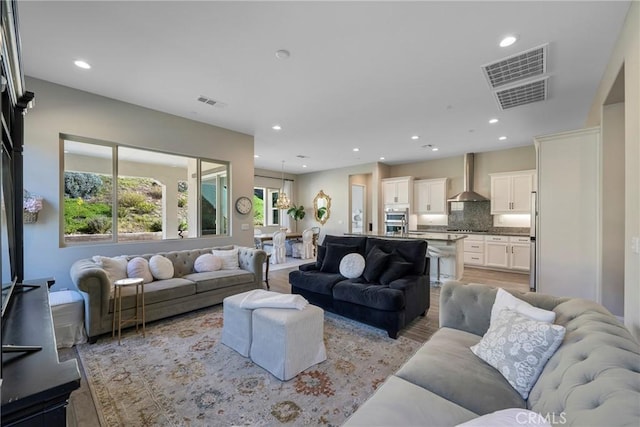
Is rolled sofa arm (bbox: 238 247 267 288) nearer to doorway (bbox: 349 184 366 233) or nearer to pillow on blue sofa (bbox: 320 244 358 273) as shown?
pillow on blue sofa (bbox: 320 244 358 273)

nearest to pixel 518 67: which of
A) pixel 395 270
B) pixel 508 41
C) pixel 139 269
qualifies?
pixel 508 41

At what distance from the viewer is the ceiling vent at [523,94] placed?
11.0 feet

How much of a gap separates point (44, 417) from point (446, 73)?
3944 mm

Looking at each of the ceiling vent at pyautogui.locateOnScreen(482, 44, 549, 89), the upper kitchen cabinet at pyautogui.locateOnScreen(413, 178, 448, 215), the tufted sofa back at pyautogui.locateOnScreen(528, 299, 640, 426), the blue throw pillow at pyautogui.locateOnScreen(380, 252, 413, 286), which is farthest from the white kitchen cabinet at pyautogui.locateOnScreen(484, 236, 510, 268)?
the tufted sofa back at pyautogui.locateOnScreen(528, 299, 640, 426)

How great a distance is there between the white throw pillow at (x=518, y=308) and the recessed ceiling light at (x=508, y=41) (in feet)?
7.39

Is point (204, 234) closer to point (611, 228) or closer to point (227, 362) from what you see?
point (227, 362)

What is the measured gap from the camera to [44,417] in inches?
33.8

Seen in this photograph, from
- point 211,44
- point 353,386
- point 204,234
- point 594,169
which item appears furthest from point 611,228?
point 204,234

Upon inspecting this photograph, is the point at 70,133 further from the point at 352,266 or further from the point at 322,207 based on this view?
the point at 322,207

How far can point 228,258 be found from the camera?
4.46 meters

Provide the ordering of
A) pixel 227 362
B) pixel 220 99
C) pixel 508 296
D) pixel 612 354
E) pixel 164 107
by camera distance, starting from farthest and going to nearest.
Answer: pixel 164 107 → pixel 220 99 → pixel 227 362 → pixel 508 296 → pixel 612 354

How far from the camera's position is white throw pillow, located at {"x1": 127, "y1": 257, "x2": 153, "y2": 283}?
3500 mm

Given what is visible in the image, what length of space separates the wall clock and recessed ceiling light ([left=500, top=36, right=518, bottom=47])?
454 centimetres

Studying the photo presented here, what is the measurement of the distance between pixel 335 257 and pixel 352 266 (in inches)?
15.2
